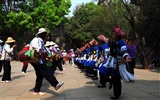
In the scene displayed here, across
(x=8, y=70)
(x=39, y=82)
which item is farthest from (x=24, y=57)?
(x=8, y=70)

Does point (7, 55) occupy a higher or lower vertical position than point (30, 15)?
lower

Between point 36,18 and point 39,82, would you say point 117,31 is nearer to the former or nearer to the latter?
point 39,82

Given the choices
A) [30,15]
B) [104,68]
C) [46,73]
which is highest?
[30,15]

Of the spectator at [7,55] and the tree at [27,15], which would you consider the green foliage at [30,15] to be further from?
the spectator at [7,55]

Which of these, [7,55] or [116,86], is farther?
[7,55]

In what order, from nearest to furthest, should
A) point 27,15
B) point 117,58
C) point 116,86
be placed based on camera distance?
point 116,86 < point 117,58 < point 27,15

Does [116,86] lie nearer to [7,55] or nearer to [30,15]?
[7,55]

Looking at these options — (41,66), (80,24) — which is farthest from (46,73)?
(80,24)

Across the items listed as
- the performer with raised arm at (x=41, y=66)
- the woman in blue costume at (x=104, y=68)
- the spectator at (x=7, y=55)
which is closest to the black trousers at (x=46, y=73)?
the performer with raised arm at (x=41, y=66)

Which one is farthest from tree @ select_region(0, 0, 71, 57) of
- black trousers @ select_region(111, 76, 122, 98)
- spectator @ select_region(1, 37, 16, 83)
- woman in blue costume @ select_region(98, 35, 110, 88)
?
black trousers @ select_region(111, 76, 122, 98)

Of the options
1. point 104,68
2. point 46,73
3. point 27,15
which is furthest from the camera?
point 27,15

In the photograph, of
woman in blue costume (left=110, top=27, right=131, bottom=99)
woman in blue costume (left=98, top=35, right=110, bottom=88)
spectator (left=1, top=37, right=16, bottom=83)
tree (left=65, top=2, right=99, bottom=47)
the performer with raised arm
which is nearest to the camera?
woman in blue costume (left=110, top=27, right=131, bottom=99)

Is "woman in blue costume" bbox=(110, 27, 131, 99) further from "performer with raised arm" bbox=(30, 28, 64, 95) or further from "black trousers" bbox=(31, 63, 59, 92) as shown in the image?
"black trousers" bbox=(31, 63, 59, 92)

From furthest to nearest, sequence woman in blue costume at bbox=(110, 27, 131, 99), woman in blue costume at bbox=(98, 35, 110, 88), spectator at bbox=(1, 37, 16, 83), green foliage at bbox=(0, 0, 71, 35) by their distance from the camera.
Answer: green foliage at bbox=(0, 0, 71, 35) < spectator at bbox=(1, 37, 16, 83) < woman in blue costume at bbox=(98, 35, 110, 88) < woman in blue costume at bbox=(110, 27, 131, 99)
